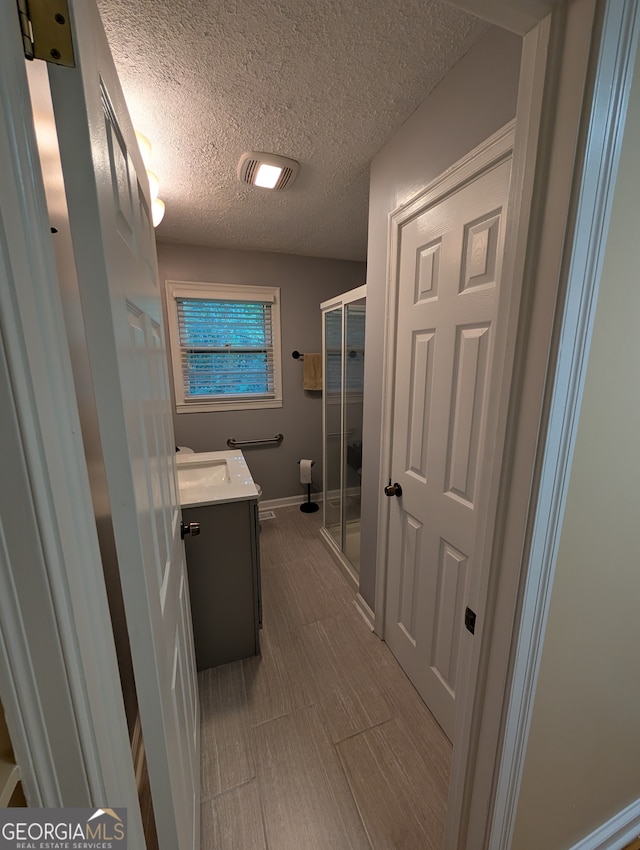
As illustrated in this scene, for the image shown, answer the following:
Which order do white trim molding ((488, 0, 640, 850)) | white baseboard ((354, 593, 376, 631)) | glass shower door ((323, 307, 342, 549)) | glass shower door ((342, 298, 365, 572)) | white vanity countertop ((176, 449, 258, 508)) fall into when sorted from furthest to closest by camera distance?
glass shower door ((323, 307, 342, 549)) → glass shower door ((342, 298, 365, 572)) → white baseboard ((354, 593, 376, 631)) → white vanity countertop ((176, 449, 258, 508)) → white trim molding ((488, 0, 640, 850))

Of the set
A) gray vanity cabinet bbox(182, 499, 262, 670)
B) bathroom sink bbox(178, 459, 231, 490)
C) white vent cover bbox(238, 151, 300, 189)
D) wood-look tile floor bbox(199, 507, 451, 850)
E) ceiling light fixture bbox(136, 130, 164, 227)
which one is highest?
white vent cover bbox(238, 151, 300, 189)

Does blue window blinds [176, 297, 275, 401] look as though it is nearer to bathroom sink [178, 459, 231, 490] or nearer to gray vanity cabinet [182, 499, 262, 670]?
bathroom sink [178, 459, 231, 490]

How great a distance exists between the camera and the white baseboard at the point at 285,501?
3.40 metres

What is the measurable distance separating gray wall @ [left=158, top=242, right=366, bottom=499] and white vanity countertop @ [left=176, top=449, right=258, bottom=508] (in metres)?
0.96

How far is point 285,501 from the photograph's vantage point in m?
3.49

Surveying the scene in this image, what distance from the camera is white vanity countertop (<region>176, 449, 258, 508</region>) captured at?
1.55 meters

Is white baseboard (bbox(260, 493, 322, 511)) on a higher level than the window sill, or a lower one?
lower

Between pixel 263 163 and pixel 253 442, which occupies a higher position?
pixel 263 163

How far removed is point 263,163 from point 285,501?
9.21 ft

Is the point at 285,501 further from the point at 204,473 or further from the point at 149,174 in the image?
the point at 149,174

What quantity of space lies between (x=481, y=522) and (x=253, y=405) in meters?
2.72

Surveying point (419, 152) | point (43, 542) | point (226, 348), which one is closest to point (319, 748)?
point (43, 542)

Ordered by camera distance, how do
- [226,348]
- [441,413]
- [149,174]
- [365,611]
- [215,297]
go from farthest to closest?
[226,348] → [215,297] → [365,611] → [149,174] → [441,413]

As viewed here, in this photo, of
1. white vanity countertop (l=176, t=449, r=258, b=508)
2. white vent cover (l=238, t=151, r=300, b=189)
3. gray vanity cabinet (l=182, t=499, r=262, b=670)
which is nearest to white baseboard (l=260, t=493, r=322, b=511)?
→ white vanity countertop (l=176, t=449, r=258, b=508)
